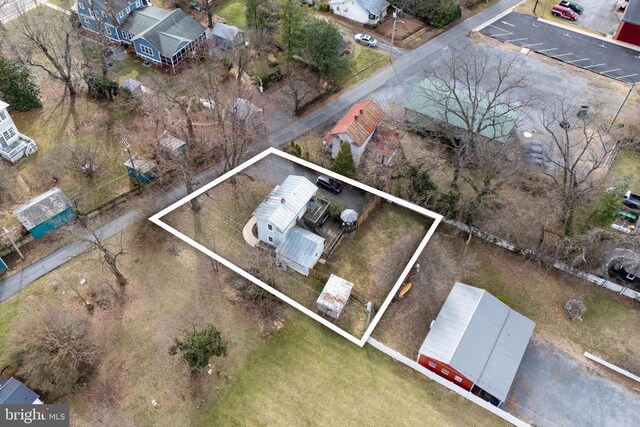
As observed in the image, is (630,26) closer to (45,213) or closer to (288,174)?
(288,174)

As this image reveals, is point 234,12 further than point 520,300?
Yes

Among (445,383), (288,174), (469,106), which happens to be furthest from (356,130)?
(445,383)

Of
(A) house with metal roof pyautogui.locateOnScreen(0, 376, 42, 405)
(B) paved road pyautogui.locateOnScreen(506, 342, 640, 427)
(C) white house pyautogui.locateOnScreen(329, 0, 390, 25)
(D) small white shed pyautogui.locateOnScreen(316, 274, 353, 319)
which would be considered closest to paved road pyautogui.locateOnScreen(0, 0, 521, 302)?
(C) white house pyautogui.locateOnScreen(329, 0, 390, 25)

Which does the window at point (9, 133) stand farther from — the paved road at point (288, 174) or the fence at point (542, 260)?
the fence at point (542, 260)

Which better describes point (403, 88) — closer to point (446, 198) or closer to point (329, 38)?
point (329, 38)

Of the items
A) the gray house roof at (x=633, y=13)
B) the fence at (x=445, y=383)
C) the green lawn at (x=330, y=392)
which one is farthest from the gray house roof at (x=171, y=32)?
the gray house roof at (x=633, y=13)

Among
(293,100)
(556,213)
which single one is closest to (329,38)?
(293,100)

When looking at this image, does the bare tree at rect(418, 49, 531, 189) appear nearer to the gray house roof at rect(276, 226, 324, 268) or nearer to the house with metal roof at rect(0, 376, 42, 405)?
the gray house roof at rect(276, 226, 324, 268)
